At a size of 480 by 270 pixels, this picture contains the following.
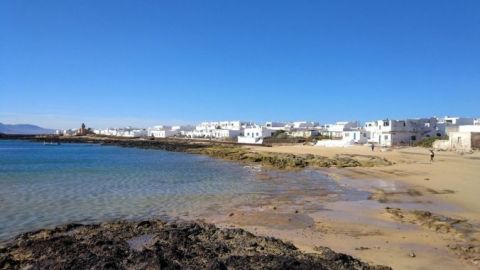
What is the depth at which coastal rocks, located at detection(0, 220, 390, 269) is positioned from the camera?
7277 mm

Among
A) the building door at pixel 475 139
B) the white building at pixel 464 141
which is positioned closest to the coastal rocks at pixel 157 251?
the white building at pixel 464 141

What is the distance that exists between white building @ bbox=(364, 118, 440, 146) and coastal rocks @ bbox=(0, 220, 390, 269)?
58.3m

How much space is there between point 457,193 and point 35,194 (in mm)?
16931

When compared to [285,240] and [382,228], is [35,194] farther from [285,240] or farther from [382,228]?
[382,228]

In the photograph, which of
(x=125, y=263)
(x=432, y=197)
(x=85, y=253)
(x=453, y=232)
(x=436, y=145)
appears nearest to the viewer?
(x=125, y=263)

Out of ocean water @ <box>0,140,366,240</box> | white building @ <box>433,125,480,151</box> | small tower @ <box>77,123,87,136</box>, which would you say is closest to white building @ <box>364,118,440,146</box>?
white building @ <box>433,125,480,151</box>

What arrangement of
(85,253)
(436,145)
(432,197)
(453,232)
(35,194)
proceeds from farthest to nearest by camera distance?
(436,145) < (35,194) < (432,197) < (453,232) < (85,253)

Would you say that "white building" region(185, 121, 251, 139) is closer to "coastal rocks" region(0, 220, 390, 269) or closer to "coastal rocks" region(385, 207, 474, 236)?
"coastal rocks" region(385, 207, 474, 236)

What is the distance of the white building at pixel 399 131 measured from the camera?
215ft

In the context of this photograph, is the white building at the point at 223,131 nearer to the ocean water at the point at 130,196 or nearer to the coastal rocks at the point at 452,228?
the ocean water at the point at 130,196

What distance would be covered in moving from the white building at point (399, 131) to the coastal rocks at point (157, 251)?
58.3 metres

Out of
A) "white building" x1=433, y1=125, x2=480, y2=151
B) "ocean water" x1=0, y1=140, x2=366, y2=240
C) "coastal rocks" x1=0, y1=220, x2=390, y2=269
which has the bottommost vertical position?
"ocean water" x1=0, y1=140, x2=366, y2=240

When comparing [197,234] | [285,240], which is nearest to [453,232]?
[285,240]

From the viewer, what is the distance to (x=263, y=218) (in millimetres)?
12570
